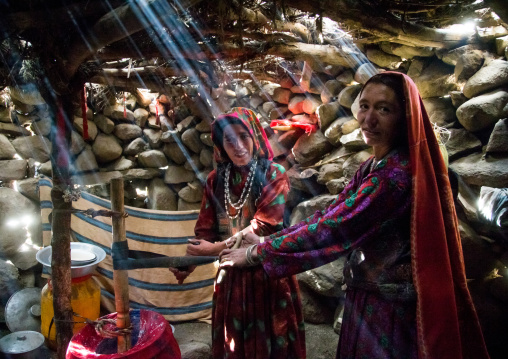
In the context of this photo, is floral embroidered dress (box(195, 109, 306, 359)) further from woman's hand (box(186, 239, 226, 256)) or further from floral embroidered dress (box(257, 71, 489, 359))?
floral embroidered dress (box(257, 71, 489, 359))

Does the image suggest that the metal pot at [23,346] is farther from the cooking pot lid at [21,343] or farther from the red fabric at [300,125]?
the red fabric at [300,125]

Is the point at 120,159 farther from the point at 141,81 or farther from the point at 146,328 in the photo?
the point at 146,328

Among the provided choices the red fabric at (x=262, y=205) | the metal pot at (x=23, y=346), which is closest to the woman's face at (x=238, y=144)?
the red fabric at (x=262, y=205)

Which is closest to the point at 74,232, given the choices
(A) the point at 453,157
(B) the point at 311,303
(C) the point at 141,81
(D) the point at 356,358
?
(C) the point at 141,81

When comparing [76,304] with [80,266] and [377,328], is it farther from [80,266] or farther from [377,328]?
[377,328]

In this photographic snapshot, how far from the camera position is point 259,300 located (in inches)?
76.3

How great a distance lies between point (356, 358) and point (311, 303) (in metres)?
2.41

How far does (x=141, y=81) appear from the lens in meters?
3.38

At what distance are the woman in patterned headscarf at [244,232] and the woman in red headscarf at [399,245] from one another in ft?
1.78

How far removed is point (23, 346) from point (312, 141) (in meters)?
3.71

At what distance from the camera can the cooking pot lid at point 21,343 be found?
122 inches

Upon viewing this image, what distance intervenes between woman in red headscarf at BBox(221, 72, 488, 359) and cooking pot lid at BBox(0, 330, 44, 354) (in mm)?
3043

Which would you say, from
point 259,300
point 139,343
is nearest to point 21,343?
point 139,343

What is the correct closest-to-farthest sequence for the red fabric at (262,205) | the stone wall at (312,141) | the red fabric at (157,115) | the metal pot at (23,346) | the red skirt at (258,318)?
the red skirt at (258,318)
the red fabric at (262,205)
the stone wall at (312,141)
the metal pot at (23,346)
the red fabric at (157,115)
